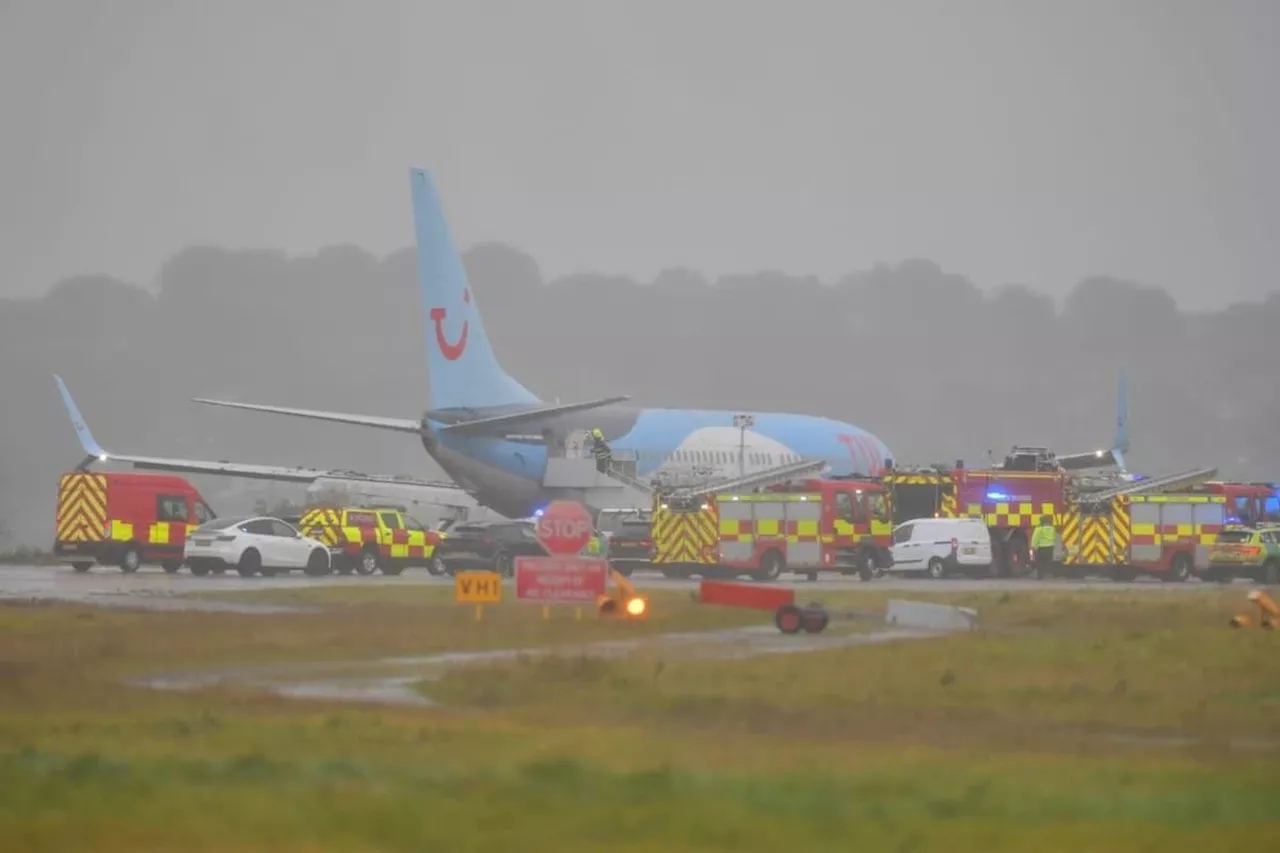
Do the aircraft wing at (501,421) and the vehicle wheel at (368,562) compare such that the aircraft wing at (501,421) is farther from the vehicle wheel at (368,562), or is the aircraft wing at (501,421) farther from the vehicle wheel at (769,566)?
the vehicle wheel at (769,566)

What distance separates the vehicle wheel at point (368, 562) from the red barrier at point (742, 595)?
A: 20.2 metres

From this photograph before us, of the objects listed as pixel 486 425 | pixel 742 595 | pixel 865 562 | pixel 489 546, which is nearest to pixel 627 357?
pixel 486 425

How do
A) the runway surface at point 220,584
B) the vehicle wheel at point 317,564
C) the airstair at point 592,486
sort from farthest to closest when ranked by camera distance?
the airstair at point 592,486 < the vehicle wheel at point 317,564 < the runway surface at point 220,584

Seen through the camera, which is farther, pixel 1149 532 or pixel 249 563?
pixel 1149 532

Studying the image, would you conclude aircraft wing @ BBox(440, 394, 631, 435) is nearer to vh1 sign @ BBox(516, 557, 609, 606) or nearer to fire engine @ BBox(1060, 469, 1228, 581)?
fire engine @ BBox(1060, 469, 1228, 581)

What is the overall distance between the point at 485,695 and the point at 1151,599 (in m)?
23.4

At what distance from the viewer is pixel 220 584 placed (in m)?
40.3

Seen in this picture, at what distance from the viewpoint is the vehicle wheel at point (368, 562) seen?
5042 centimetres

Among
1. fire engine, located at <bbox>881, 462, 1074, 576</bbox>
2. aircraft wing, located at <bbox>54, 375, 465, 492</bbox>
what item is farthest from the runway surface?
aircraft wing, located at <bbox>54, 375, 465, 492</bbox>

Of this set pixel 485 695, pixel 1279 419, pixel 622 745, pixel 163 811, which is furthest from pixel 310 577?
pixel 1279 419

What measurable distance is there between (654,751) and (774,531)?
35347 mm

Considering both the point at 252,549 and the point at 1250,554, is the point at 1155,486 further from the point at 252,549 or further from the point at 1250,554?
the point at 252,549

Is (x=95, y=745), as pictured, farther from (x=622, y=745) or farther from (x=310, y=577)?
(x=310, y=577)

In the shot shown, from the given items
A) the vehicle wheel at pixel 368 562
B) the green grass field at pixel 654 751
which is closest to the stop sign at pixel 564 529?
the green grass field at pixel 654 751
